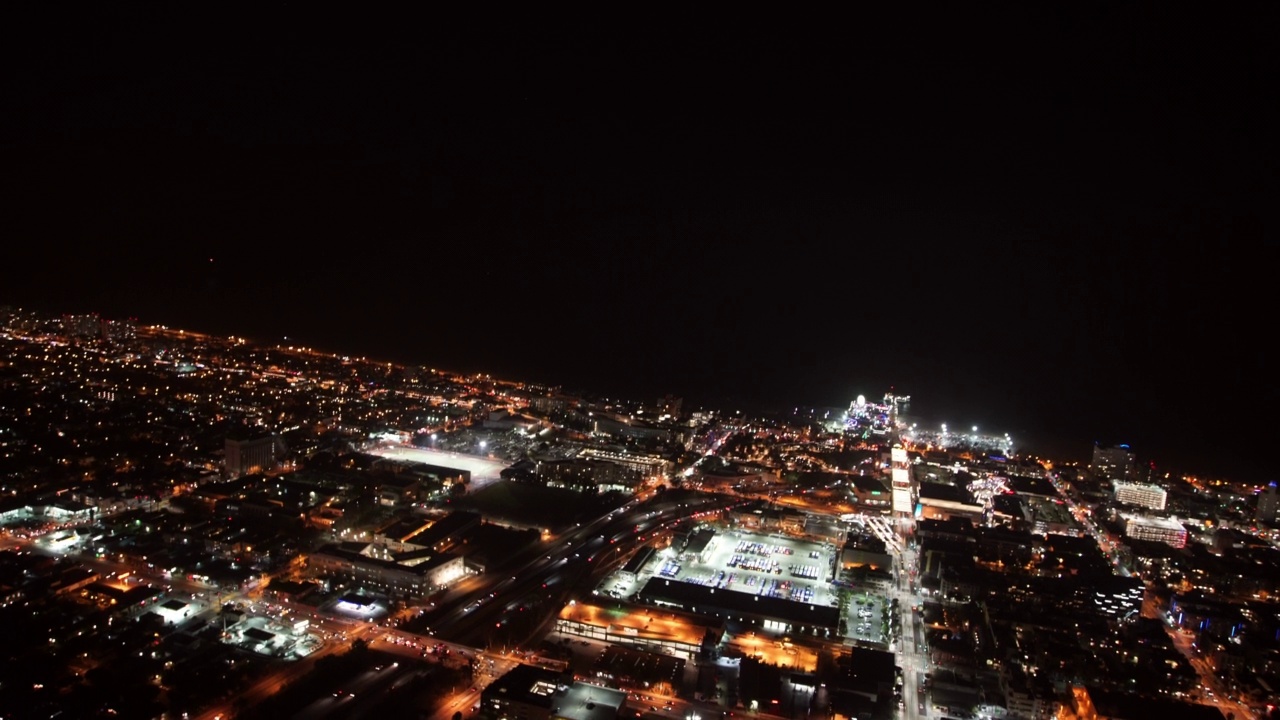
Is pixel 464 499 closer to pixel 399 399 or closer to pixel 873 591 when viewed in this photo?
pixel 873 591

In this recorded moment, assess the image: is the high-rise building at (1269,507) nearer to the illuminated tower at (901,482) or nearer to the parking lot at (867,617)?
the illuminated tower at (901,482)

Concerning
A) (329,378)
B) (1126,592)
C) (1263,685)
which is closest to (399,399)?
(329,378)

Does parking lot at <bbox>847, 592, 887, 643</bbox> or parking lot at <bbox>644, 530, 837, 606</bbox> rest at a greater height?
parking lot at <bbox>644, 530, 837, 606</bbox>

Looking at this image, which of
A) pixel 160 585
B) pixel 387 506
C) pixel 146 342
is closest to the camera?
pixel 160 585

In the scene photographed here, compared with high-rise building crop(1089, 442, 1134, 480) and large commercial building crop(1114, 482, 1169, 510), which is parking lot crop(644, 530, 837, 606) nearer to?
large commercial building crop(1114, 482, 1169, 510)

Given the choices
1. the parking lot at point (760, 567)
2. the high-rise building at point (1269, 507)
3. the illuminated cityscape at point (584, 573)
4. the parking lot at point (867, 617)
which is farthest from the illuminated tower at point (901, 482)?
the high-rise building at point (1269, 507)

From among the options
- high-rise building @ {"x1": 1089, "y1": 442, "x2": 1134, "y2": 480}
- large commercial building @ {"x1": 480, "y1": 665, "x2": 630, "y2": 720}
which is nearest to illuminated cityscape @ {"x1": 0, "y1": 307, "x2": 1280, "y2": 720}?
large commercial building @ {"x1": 480, "y1": 665, "x2": 630, "y2": 720}

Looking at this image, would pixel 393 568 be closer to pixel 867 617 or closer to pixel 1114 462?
pixel 867 617
